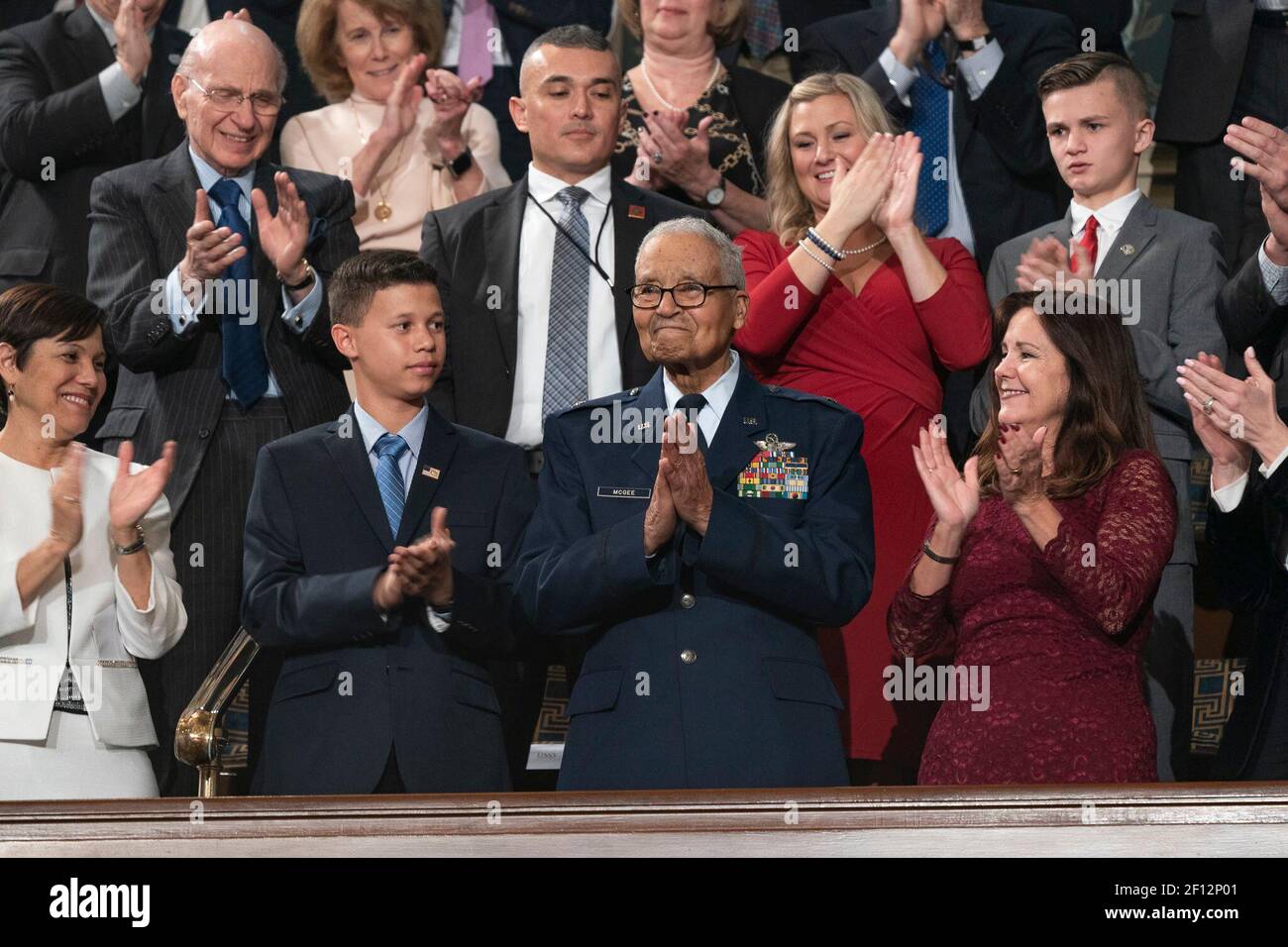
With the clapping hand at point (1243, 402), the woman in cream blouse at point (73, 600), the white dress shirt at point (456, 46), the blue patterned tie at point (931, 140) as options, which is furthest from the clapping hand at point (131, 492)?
the clapping hand at point (1243, 402)

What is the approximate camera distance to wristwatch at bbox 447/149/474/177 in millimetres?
5082

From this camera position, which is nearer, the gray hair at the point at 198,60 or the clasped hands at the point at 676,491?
the clasped hands at the point at 676,491

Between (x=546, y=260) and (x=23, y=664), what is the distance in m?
1.45

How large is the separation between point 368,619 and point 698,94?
173cm

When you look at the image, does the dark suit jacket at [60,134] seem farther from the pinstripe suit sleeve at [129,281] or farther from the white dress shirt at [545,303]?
the white dress shirt at [545,303]

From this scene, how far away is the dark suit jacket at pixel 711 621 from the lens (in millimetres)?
3859

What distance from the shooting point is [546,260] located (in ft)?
15.5

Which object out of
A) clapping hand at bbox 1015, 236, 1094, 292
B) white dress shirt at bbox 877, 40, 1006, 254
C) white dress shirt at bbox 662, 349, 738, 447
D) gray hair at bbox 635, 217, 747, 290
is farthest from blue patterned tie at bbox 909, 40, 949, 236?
white dress shirt at bbox 662, 349, 738, 447

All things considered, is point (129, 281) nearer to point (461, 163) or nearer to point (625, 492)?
point (461, 163)

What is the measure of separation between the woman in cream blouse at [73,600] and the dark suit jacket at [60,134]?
68 centimetres

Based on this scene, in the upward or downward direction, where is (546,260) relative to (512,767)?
upward

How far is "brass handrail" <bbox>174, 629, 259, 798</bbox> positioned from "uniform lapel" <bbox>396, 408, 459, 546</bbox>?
0.42m
